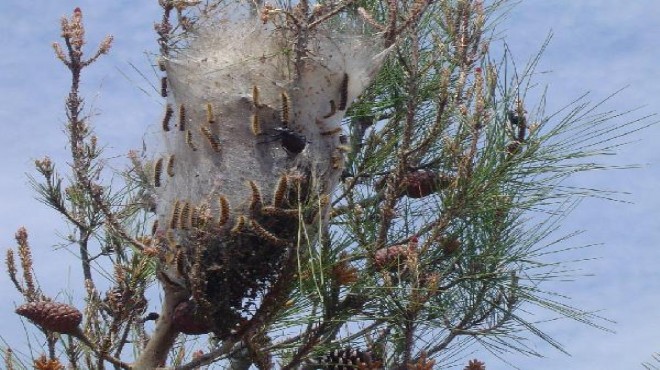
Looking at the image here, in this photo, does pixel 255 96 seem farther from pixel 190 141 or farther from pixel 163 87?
pixel 163 87

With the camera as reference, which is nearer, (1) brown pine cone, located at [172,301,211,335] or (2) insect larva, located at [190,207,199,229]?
(2) insect larva, located at [190,207,199,229]

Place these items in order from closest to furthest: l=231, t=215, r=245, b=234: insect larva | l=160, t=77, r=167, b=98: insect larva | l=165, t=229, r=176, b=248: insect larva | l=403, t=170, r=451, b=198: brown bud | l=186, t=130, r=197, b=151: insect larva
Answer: l=231, t=215, r=245, b=234: insect larva
l=165, t=229, r=176, b=248: insect larva
l=186, t=130, r=197, b=151: insect larva
l=160, t=77, r=167, b=98: insect larva
l=403, t=170, r=451, b=198: brown bud

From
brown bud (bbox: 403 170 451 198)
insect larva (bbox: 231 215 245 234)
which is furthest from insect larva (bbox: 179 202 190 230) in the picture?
brown bud (bbox: 403 170 451 198)

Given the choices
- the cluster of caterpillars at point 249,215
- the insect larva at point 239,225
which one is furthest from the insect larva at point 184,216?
the insect larva at point 239,225

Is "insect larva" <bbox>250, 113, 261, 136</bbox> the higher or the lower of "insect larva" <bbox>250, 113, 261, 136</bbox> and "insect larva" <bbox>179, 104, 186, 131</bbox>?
the lower

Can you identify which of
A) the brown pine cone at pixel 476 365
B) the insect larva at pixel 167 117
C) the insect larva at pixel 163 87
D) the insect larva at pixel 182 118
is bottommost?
the brown pine cone at pixel 476 365

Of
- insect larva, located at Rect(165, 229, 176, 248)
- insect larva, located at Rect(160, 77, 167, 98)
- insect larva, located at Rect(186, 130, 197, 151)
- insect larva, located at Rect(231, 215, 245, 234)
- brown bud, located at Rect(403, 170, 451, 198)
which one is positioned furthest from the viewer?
brown bud, located at Rect(403, 170, 451, 198)

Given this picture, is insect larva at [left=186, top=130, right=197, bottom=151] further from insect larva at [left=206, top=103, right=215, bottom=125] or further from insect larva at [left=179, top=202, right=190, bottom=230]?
insect larva at [left=179, top=202, right=190, bottom=230]

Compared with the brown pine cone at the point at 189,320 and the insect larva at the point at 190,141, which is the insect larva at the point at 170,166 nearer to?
the insect larva at the point at 190,141
